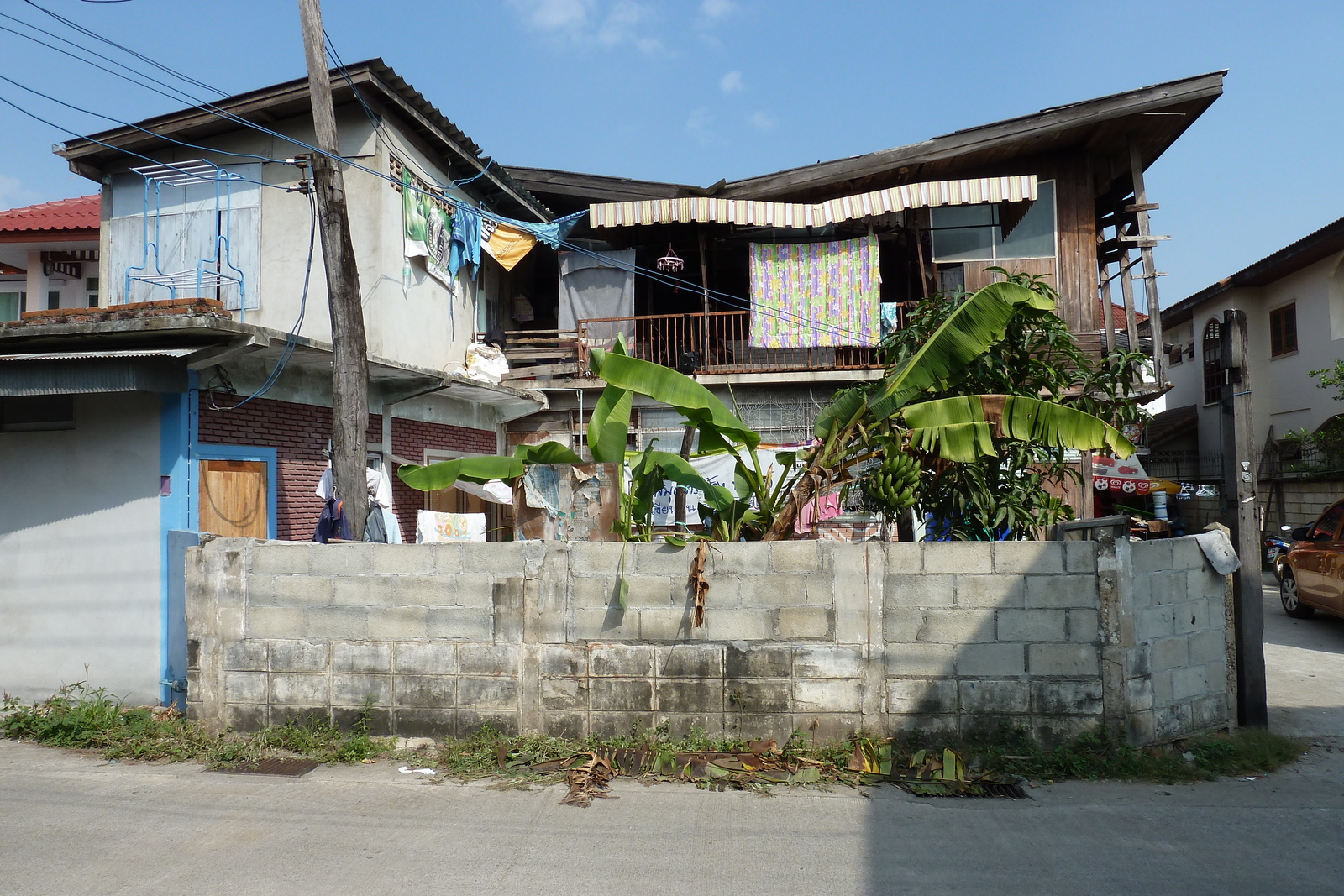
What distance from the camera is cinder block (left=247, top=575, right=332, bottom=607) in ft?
19.6

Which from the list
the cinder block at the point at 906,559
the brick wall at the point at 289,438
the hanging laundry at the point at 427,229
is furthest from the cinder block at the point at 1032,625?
the hanging laundry at the point at 427,229

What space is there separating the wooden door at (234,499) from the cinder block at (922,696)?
5722mm

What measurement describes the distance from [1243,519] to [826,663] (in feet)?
11.2

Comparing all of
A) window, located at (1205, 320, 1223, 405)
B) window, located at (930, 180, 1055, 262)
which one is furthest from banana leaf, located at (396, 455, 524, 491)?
window, located at (1205, 320, 1223, 405)

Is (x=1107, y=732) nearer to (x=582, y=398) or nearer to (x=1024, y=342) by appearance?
(x=1024, y=342)

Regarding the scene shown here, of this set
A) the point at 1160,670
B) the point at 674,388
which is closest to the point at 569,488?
the point at 674,388

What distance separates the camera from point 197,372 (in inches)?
295

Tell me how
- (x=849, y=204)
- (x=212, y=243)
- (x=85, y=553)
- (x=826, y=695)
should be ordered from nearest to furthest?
(x=826, y=695), (x=85, y=553), (x=212, y=243), (x=849, y=204)

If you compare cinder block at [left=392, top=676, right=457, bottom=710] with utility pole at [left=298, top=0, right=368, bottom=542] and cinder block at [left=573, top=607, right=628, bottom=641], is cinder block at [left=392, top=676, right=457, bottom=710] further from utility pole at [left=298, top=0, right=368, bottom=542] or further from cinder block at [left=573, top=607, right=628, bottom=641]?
utility pole at [left=298, top=0, right=368, bottom=542]

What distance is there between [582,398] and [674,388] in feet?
25.2

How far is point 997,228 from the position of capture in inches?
542

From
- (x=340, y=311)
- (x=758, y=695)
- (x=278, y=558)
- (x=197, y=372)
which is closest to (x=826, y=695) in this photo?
(x=758, y=695)

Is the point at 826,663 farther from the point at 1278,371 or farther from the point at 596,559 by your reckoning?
the point at 1278,371

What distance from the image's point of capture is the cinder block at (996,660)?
5512 millimetres
